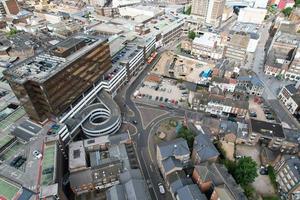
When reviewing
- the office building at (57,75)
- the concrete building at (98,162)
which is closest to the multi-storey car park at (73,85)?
the office building at (57,75)

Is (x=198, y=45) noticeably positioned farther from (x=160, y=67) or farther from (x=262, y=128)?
(x=262, y=128)

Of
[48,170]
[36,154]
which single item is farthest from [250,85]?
[36,154]

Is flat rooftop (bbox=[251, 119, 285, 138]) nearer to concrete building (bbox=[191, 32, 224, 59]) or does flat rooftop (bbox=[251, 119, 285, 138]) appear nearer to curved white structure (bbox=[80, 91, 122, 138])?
curved white structure (bbox=[80, 91, 122, 138])

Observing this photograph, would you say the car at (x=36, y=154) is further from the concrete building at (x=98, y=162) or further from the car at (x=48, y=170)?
the concrete building at (x=98, y=162)

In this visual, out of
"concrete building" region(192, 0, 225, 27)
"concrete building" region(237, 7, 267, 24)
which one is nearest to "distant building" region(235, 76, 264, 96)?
"concrete building" region(192, 0, 225, 27)

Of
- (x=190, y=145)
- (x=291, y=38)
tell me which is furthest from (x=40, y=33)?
(x=291, y=38)

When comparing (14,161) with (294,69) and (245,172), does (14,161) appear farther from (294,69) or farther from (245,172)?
(294,69)

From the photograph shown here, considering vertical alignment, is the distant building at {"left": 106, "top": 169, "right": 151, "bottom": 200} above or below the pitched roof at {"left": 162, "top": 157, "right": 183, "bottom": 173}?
below
